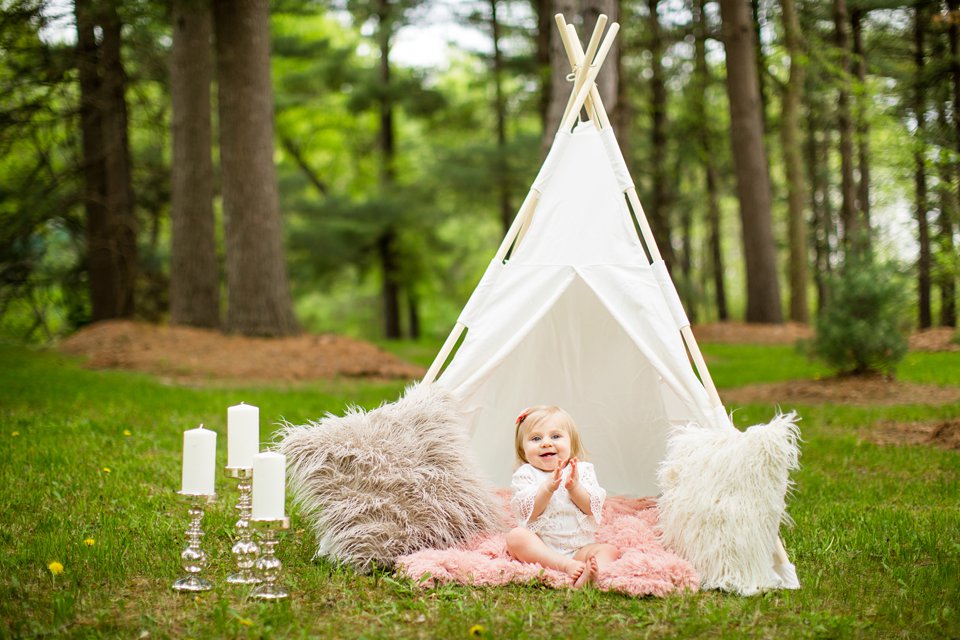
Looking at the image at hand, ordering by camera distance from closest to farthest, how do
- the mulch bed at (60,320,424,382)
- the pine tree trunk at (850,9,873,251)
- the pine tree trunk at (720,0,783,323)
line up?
the pine tree trunk at (850,9,873,251), the mulch bed at (60,320,424,382), the pine tree trunk at (720,0,783,323)

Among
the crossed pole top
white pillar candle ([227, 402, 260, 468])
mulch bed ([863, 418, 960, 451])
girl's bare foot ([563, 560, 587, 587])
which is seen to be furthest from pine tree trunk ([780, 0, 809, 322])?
white pillar candle ([227, 402, 260, 468])

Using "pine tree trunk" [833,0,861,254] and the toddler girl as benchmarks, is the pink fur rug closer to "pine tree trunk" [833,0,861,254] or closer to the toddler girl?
the toddler girl

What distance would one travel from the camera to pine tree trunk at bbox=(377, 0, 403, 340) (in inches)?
672

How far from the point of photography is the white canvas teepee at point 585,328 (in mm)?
4051

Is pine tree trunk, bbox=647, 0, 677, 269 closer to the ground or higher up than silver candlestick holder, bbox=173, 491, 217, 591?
higher up

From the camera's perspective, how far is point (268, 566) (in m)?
3.17

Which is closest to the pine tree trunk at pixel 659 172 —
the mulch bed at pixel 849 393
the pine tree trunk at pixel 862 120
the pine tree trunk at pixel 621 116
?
the pine tree trunk at pixel 621 116

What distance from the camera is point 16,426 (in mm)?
5902

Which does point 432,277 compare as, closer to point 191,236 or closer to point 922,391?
point 191,236

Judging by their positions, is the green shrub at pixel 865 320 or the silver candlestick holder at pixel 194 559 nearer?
the silver candlestick holder at pixel 194 559

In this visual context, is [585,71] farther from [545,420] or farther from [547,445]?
[547,445]

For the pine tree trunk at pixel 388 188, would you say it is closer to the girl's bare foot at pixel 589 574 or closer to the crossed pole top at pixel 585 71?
the crossed pole top at pixel 585 71

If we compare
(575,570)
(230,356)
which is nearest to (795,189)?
(230,356)

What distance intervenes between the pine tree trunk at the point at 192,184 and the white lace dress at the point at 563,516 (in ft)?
25.4
